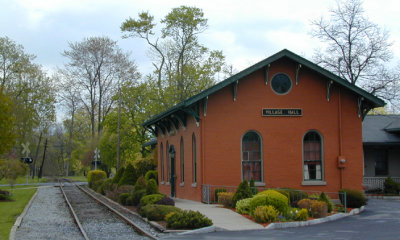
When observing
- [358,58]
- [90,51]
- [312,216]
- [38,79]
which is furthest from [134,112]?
[312,216]

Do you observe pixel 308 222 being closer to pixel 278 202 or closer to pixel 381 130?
pixel 278 202

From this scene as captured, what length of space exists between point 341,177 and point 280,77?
538cm

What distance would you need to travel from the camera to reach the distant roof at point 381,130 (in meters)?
30.1

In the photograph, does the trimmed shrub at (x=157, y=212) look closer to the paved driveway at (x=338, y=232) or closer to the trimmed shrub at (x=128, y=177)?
the paved driveway at (x=338, y=232)

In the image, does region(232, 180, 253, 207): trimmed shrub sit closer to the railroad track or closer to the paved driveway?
the paved driveway

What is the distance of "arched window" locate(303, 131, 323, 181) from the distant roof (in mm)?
8020

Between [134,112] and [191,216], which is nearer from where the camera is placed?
[191,216]

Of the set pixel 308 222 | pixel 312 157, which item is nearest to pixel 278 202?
pixel 308 222

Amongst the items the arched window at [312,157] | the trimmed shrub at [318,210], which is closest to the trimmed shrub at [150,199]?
the trimmed shrub at [318,210]

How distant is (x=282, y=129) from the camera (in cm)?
2261

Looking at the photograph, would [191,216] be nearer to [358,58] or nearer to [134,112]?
[358,58]

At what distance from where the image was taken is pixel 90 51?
52.7m

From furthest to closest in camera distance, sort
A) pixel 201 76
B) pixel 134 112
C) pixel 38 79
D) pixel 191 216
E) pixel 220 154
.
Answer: pixel 38 79
pixel 134 112
pixel 201 76
pixel 220 154
pixel 191 216

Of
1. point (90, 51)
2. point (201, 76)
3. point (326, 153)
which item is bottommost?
point (326, 153)
